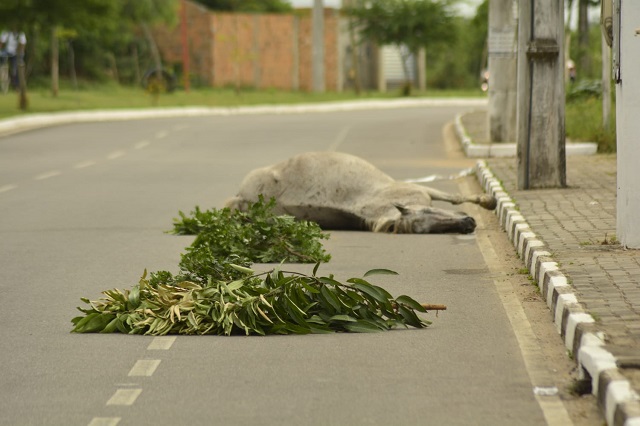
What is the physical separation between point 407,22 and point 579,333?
180ft

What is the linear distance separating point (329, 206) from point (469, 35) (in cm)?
5768

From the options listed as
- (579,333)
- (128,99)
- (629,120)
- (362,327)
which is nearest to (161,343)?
(362,327)

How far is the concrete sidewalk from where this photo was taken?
6184mm

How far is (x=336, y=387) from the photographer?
21.5 feet

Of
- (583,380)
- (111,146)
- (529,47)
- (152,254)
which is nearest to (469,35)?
(111,146)

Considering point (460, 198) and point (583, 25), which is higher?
point (583, 25)

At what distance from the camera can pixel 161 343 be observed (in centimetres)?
770

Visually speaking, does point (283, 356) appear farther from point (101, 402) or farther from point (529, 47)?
point (529, 47)

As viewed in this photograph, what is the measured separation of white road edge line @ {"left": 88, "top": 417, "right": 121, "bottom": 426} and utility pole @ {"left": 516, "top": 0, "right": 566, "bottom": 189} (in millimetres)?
10213

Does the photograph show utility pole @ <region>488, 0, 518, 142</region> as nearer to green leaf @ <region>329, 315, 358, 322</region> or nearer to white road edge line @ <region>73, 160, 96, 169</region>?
white road edge line @ <region>73, 160, 96, 169</region>

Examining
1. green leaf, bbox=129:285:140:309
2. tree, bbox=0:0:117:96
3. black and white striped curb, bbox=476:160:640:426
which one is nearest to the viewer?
black and white striped curb, bbox=476:160:640:426

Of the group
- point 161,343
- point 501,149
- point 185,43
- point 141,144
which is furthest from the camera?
point 185,43

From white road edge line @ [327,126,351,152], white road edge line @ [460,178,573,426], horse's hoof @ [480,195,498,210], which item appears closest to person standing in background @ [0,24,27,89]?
white road edge line @ [327,126,351,152]

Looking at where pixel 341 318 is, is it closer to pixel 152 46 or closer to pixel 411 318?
pixel 411 318
